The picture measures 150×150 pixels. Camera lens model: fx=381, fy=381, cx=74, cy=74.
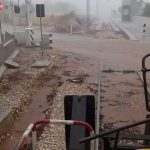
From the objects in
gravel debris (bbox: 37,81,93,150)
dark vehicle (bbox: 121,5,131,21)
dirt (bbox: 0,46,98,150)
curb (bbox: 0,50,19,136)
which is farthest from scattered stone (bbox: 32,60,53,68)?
dark vehicle (bbox: 121,5,131,21)

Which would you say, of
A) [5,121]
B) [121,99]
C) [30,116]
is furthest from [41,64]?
[5,121]

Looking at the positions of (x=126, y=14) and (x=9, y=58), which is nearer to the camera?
(x=9, y=58)

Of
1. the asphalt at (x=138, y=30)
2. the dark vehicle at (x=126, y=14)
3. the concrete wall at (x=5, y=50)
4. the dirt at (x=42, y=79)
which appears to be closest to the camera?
the dirt at (x=42, y=79)

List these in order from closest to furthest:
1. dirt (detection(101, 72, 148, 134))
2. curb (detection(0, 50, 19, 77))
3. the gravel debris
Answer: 1. the gravel debris
2. dirt (detection(101, 72, 148, 134))
3. curb (detection(0, 50, 19, 77))

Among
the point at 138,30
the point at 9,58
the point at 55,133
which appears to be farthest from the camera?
the point at 138,30

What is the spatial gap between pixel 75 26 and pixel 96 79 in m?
31.2

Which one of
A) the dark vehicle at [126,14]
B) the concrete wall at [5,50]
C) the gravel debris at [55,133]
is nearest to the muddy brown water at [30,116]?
the gravel debris at [55,133]

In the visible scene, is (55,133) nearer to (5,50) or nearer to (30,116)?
(30,116)

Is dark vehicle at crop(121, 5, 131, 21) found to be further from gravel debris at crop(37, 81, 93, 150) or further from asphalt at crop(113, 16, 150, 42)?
gravel debris at crop(37, 81, 93, 150)

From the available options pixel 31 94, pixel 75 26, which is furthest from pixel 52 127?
pixel 75 26

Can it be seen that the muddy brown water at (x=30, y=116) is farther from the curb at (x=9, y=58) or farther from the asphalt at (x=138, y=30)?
the asphalt at (x=138, y=30)

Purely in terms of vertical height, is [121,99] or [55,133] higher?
[55,133]

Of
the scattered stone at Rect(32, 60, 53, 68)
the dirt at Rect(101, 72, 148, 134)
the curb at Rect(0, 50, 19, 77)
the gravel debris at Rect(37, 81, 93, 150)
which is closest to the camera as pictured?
the gravel debris at Rect(37, 81, 93, 150)

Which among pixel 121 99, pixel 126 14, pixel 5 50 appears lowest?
pixel 121 99
